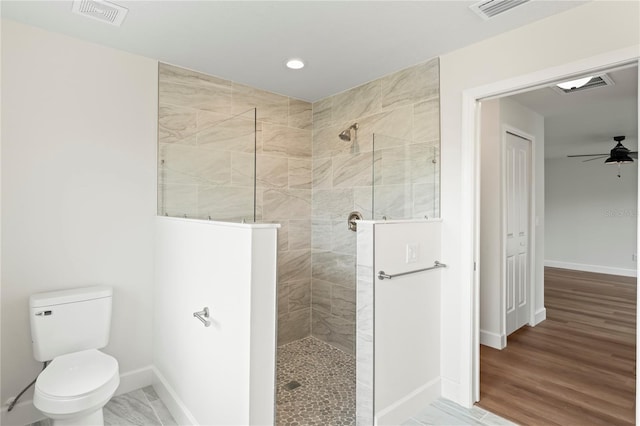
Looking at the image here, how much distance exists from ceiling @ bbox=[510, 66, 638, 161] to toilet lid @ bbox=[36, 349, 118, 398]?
3442mm

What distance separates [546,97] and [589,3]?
1.77m

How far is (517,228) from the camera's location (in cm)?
364

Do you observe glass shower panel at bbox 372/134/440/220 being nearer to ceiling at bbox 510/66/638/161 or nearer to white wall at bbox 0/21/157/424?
ceiling at bbox 510/66/638/161

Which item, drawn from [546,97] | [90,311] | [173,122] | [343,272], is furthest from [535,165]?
[90,311]

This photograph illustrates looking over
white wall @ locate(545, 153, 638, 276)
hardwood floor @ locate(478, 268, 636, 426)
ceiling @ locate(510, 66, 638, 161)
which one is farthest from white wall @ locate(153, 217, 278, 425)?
white wall @ locate(545, 153, 638, 276)

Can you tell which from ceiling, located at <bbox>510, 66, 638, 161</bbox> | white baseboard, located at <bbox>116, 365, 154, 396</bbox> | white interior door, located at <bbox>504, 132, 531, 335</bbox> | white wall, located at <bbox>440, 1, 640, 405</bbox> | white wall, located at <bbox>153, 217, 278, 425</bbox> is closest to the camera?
white wall, located at <bbox>153, 217, 278, 425</bbox>

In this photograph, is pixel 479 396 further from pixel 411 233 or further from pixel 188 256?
pixel 188 256

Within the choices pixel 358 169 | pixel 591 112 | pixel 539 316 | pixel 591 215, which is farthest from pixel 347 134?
pixel 591 215

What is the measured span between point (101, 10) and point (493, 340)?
4.02 metres

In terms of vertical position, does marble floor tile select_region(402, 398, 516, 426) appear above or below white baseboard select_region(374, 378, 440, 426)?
below

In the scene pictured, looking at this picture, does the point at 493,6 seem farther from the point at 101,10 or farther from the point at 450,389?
the point at 450,389

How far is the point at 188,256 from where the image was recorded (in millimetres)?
1992

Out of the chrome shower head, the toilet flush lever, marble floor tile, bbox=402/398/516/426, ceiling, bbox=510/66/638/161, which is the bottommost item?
marble floor tile, bbox=402/398/516/426

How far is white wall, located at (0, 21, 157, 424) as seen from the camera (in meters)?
2.03
